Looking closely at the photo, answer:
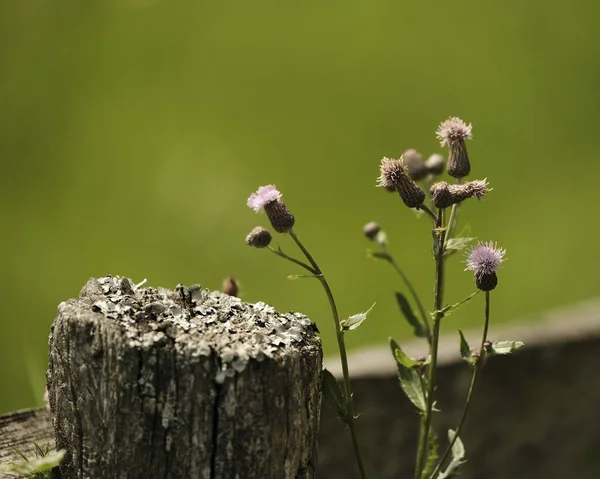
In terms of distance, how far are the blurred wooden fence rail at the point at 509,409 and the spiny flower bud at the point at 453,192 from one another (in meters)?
1.13

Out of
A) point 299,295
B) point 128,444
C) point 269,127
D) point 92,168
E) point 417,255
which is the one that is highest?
point 269,127

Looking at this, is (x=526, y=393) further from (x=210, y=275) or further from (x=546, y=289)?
(x=210, y=275)

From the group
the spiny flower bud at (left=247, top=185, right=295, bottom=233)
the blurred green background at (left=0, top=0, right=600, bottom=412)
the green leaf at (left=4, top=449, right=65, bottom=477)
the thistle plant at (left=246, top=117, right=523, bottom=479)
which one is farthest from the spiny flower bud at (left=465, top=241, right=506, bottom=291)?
the blurred green background at (left=0, top=0, right=600, bottom=412)

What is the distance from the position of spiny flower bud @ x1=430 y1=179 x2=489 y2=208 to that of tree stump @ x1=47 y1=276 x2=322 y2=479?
34 cm

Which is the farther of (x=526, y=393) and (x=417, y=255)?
(x=417, y=255)

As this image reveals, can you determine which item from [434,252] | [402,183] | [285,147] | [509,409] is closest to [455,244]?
[434,252]

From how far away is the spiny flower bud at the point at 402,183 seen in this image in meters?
1.61

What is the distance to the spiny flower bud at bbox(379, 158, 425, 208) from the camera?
161cm

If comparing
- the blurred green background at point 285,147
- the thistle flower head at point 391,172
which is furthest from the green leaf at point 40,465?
the blurred green background at point 285,147

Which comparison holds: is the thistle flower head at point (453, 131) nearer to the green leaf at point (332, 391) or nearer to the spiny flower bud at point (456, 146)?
the spiny flower bud at point (456, 146)

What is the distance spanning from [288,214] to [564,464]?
6.71 ft

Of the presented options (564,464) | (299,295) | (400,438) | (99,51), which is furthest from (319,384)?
(99,51)

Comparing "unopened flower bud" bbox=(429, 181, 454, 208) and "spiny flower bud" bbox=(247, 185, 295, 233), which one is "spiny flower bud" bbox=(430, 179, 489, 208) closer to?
"unopened flower bud" bbox=(429, 181, 454, 208)

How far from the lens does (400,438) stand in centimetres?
281
